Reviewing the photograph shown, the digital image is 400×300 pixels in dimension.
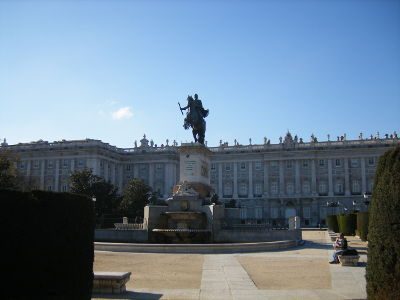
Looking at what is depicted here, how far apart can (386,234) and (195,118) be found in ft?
86.4

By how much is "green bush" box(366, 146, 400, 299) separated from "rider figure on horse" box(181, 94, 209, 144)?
Answer: 2545cm

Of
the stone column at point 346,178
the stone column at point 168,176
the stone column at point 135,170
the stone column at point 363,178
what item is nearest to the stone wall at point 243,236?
the stone column at point 346,178

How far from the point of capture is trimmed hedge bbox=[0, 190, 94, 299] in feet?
21.6

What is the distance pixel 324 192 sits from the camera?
106 metres

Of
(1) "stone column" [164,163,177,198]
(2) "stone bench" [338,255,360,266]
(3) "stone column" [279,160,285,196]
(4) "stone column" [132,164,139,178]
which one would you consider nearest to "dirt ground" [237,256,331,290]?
(2) "stone bench" [338,255,360,266]

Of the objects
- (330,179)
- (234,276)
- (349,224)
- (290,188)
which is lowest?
(234,276)

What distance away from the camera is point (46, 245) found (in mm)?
7371

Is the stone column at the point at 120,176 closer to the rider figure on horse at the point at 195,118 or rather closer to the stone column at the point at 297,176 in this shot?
the stone column at the point at 297,176

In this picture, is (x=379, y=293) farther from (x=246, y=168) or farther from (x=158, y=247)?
(x=246, y=168)

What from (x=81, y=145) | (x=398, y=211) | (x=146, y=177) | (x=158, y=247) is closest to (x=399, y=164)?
(x=398, y=211)

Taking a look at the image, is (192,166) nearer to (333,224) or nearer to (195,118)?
(195,118)

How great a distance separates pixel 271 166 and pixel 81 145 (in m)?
43.1

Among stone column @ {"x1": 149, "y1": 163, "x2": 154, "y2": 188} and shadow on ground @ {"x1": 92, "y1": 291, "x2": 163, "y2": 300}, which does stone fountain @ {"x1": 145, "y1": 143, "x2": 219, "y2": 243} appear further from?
stone column @ {"x1": 149, "y1": 163, "x2": 154, "y2": 188}

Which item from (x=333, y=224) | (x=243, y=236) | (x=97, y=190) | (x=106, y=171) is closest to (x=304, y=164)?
(x=106, y=171)
